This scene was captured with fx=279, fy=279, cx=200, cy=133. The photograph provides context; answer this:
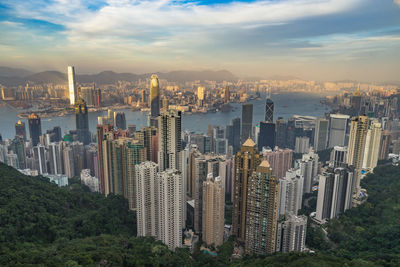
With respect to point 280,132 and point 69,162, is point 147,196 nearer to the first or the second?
point 69,162

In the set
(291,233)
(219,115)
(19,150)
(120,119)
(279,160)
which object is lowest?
(291,233)

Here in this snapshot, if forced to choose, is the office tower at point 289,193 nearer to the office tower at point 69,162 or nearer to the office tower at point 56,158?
the office tower at point 69,162

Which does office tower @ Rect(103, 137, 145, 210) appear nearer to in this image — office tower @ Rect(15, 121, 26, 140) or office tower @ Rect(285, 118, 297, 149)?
office tower @ Rect(15, 121, 26, 140)

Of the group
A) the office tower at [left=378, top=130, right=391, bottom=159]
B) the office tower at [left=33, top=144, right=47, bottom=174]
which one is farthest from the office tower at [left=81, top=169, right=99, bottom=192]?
the office tower at [left=378, top=130, right=391, bottom=159]

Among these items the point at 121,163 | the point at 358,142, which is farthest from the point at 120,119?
the point at 358,142

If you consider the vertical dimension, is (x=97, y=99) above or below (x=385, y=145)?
above

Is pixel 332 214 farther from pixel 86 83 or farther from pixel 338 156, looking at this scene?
pixel 86 83
